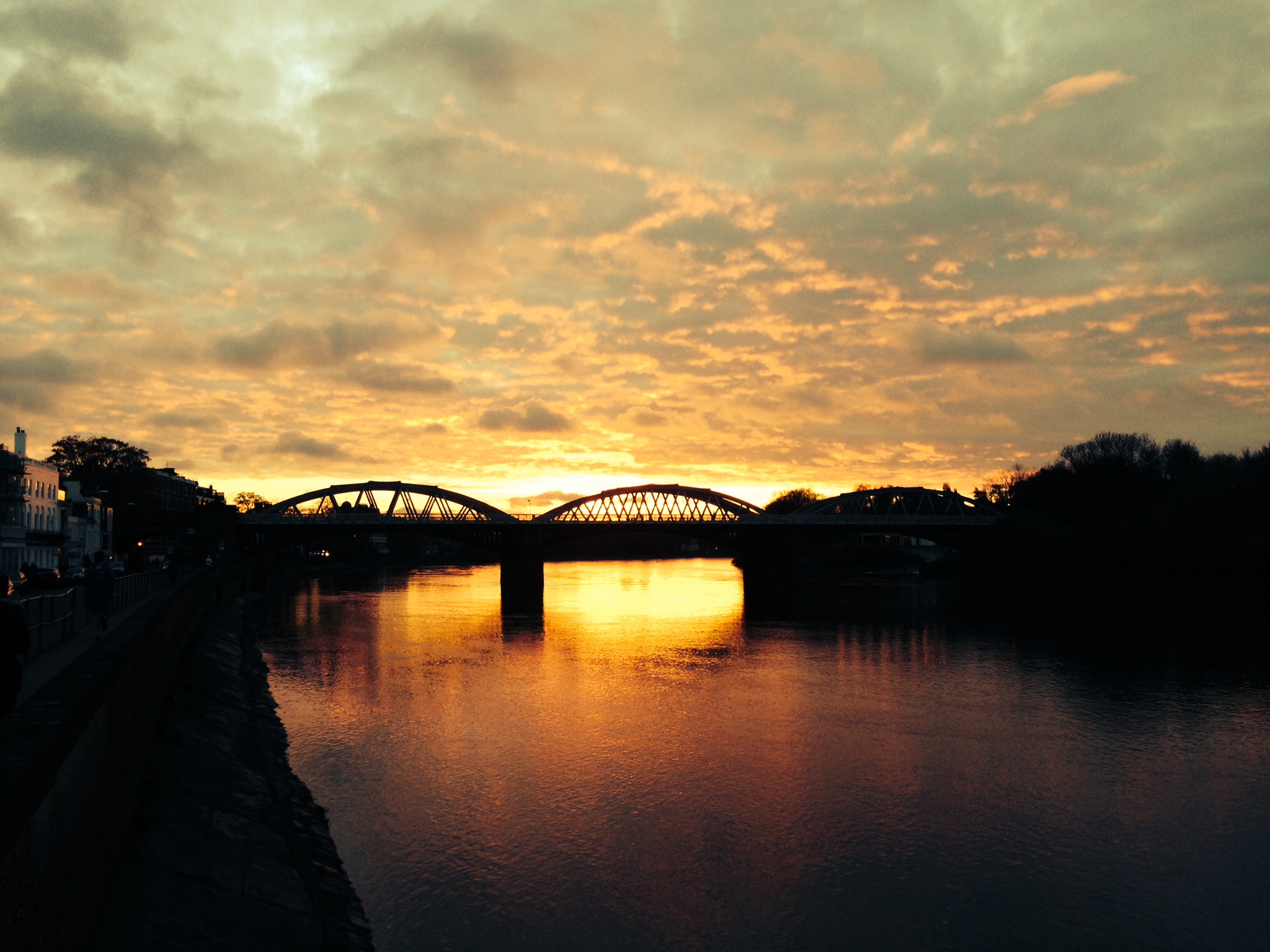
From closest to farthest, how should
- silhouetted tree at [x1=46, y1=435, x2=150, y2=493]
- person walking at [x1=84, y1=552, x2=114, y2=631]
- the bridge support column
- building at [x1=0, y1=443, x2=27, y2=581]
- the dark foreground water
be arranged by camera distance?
the dark foreground water
person walking at [x1=84, y1=552, x2=114, y2=631]
building at [x1=0, y1=443, x2=27, y2=581]
the bridge support column
silhouetted tree at [x1=46, y1=435, x2=150, y2=493]

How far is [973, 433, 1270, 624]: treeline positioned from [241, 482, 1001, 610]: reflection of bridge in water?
1108cm

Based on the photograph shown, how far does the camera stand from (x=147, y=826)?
A: 49.7ft

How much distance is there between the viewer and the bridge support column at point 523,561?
9519 cm

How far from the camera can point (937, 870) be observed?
1667 cm

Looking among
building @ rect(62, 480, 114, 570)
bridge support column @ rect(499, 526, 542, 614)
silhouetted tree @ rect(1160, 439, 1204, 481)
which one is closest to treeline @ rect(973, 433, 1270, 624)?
silhouetted tree @ rect(1160, 439, 1204, 481)

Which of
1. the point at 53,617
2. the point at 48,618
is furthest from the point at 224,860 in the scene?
the point at 53,617

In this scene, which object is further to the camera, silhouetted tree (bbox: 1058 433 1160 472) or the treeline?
silhouetted tree (bbox: 1058 433 1160 472)

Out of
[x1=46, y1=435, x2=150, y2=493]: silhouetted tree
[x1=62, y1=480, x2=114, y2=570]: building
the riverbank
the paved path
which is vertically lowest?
the riverbank

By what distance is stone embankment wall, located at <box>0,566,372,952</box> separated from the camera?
8.68 m

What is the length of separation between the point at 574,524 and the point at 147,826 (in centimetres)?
8750

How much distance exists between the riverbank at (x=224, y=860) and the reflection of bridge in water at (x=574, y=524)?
5680 centimetres

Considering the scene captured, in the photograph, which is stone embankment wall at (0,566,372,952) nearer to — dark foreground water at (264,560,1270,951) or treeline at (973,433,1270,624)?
dark foreground water at (264,560,1270,951)

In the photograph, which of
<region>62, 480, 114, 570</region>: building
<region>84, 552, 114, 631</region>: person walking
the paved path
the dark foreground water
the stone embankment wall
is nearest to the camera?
the stone embankment wall

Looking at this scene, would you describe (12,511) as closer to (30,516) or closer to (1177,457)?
(30,516)
